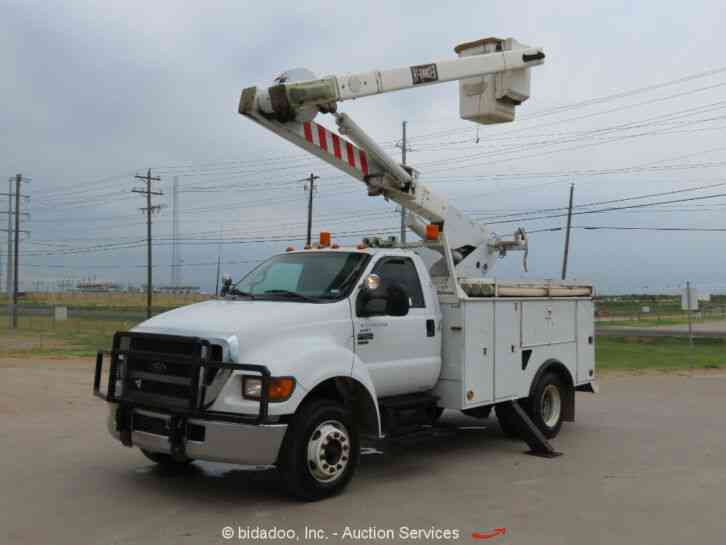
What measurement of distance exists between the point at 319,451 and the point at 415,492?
3.51 feet

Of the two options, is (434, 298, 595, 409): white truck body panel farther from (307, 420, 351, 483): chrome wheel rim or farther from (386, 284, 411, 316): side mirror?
(307, 420, 351, 483): chrome wheel rim

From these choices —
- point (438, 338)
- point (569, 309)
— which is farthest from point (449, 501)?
point (569, 309)

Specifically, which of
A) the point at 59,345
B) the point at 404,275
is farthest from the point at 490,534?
the point at 59,345

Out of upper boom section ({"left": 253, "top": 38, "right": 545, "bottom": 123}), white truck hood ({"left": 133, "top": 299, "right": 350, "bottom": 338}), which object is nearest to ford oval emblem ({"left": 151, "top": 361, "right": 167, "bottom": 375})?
white truck hood ({"left": 133, "top": 299, "right": 350, "bottom": 338})

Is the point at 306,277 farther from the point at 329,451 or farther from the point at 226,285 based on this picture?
the point at 329,451

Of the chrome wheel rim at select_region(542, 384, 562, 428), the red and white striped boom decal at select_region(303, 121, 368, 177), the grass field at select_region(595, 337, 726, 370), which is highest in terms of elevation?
the red and white striped boom decal at select_region(303, 121, 368, 177)

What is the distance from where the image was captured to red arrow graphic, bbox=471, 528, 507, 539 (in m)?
5.30

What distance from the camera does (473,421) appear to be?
34.7 ft

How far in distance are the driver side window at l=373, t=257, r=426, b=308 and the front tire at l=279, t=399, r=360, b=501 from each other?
1.61 metres

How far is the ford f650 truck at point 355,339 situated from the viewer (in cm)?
580

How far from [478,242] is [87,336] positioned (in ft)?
90.7

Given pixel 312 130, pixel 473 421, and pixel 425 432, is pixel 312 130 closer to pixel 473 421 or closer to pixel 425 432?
pixel 425 432

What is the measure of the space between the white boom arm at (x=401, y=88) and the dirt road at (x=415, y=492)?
267 cm

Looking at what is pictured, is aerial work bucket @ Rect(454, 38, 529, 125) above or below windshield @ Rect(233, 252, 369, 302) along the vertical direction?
above
